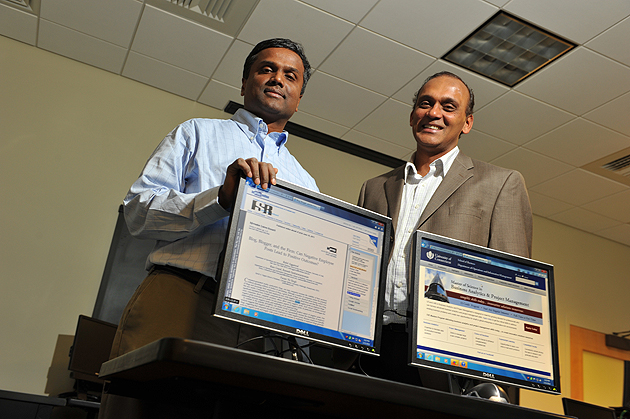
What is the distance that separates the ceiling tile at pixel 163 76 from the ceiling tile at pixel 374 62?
1009 millimetres

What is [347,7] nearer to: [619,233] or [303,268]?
[303,268]

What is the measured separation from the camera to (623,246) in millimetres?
5668

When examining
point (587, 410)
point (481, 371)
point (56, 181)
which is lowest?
point (481, 371)

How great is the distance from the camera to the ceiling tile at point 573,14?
9.30 ft

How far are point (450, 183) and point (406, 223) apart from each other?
169 mm

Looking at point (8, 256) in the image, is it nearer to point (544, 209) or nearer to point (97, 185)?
point (97, 185)

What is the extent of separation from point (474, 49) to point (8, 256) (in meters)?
3.22

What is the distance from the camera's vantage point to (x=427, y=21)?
3.07 m

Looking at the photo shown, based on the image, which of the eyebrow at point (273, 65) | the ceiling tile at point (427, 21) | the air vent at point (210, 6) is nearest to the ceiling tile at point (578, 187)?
the ceiling tile at point (427, 21)

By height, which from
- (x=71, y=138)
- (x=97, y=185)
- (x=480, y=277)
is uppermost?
(x=71, y=138)

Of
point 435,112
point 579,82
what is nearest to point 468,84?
point 579,82

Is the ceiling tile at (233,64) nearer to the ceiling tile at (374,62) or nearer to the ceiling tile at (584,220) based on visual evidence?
the ceiling tile at (374,62)

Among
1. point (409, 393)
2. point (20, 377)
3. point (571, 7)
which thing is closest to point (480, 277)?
point (409, 393)

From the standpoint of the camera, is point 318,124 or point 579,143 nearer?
point 579,143
